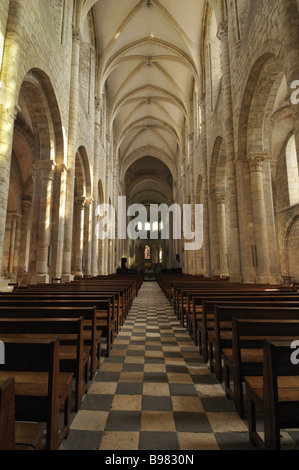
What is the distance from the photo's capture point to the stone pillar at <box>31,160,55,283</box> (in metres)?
9.23

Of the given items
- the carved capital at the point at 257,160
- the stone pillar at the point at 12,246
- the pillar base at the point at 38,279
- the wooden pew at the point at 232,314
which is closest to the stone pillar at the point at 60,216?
the pillar base at the point at 38,279

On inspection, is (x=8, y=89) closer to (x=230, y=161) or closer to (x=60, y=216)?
(x=60, y=216)

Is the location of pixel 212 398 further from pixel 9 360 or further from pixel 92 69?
pixel 92 69

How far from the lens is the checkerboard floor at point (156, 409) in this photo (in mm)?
1936

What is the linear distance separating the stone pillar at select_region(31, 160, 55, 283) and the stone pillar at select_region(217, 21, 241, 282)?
6716 millimetres

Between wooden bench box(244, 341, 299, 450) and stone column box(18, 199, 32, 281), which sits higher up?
stone column box(18, 199, 32, 281)

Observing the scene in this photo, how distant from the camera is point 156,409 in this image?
7.88 feet

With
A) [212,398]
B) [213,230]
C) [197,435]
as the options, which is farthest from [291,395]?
[213,230]

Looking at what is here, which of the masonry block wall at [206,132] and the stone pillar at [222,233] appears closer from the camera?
the masonry block wall at [206,132]

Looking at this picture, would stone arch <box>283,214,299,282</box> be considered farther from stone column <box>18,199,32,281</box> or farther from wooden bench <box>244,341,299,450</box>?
stone column <box>18,199,32,281</box>

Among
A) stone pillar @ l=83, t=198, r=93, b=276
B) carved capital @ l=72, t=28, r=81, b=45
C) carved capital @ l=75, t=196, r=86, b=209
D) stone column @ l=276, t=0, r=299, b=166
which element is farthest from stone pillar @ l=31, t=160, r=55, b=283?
stone column @ l=276, t=0, r=299, b=166

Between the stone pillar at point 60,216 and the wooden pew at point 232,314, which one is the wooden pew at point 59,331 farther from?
the stone pillar at point 60,216

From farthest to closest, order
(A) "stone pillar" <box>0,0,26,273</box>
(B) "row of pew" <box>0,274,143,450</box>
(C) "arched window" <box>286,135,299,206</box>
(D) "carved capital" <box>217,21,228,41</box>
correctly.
Result: (C) "arched window" <box>286,135,299,206</box>
(D) "carved capital" <box>217,21,228,41</box>
(A) "stone pillar" <box>0,0,26,273</box>
(B) "row of pew" <box>0,274,143,450</box>

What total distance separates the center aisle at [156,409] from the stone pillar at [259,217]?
5827 millimetres
